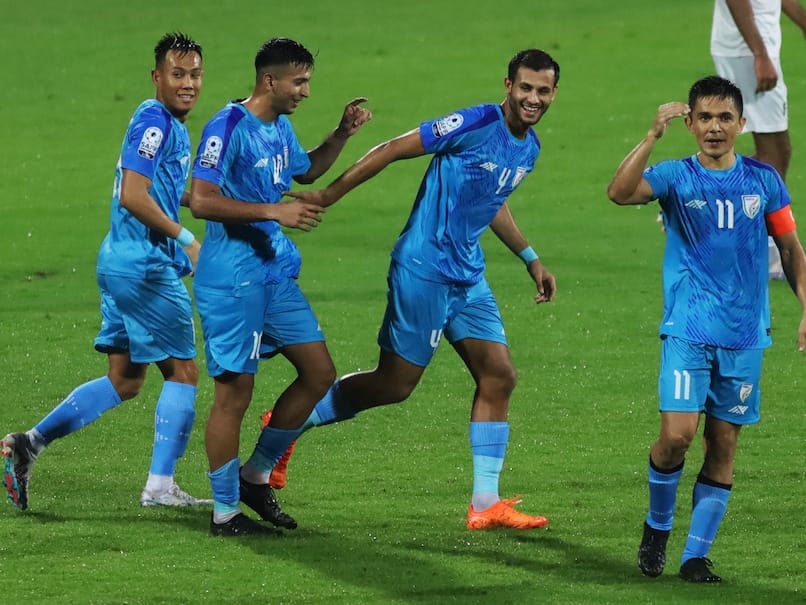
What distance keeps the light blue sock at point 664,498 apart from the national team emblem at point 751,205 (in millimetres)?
1002

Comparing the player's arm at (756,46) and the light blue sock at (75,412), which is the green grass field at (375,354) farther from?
the player's arm at (756,46)

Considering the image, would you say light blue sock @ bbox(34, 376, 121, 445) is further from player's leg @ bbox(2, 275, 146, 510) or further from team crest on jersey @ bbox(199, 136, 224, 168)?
team crest on jersey @ bbox(199, 136, 224, 168)

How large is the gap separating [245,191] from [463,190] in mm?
969

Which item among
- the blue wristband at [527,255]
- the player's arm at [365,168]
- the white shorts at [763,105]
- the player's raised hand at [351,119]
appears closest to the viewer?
the player's arm at [365,168]

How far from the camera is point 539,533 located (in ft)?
26.1

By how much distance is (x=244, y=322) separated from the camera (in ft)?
25.3

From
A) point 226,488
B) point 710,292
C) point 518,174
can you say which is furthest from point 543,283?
point 226,488

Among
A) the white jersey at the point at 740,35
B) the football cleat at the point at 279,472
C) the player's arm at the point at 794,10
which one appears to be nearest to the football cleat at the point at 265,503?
the football cleat at the point at 279,472

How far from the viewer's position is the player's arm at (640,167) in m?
6.98

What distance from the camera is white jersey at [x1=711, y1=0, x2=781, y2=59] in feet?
43.4

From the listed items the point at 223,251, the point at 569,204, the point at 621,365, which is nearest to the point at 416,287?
the point at 223,251

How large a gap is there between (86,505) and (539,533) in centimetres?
204

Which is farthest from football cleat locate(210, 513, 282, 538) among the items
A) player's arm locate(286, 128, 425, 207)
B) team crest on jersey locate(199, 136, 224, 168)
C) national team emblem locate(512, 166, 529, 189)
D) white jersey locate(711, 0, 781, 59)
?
white jersey locate(711, 0, 781, 59)

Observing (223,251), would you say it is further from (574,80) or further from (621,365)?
(574,80)
